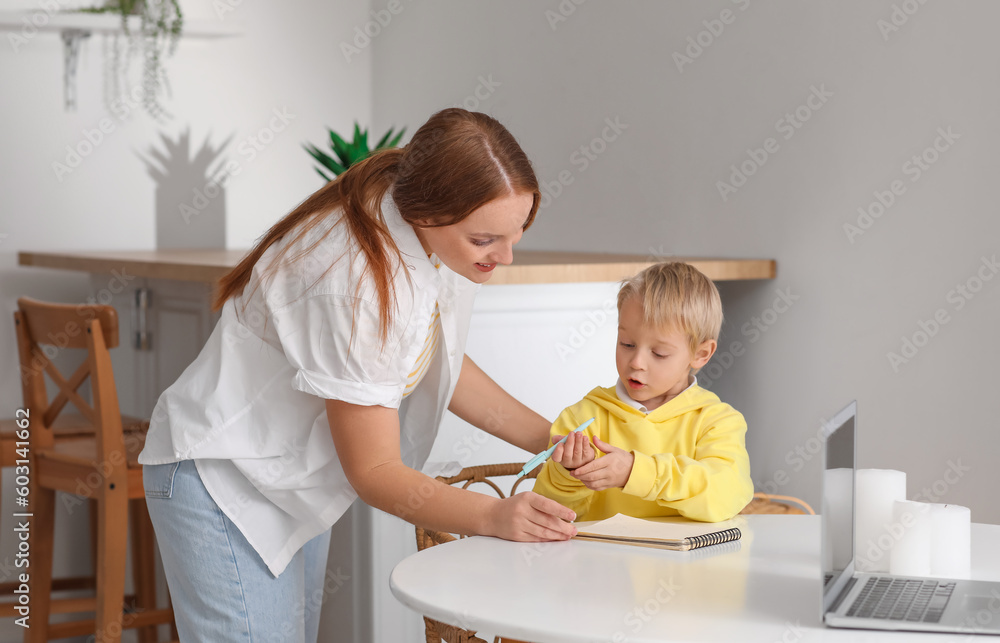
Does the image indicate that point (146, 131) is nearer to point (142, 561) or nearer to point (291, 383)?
point (142, 561)

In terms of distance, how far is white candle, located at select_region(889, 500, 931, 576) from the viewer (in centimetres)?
108

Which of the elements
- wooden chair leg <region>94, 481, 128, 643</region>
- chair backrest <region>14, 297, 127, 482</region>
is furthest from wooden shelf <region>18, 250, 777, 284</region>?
wooden chair leg <region>94, 481, 128, 643</region>

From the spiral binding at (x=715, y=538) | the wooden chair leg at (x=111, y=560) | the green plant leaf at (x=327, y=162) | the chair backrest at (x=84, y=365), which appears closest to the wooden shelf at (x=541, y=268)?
the chair backrest at (x=84, y=365)

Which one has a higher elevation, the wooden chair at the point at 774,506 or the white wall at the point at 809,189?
the white wall at the point at 809,189

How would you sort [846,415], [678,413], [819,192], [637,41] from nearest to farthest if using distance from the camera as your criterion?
[846,415] < [678,413] < [819,192] < [637,41]

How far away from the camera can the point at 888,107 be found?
6.60ft

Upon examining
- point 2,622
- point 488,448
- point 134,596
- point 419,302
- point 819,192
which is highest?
point 819,192

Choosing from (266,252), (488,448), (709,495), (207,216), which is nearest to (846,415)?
(709,495)

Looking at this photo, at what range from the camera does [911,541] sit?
1078mm

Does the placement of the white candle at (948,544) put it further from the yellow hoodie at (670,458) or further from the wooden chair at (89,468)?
the wooden chair at (89,468)

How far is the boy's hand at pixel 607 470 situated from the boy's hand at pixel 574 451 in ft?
0.03

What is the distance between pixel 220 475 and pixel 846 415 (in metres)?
0.78

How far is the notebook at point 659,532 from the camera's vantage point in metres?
1.18

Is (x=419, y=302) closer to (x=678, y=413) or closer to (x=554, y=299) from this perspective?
(x=678, y=413)
